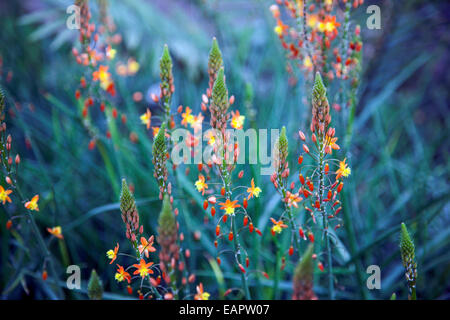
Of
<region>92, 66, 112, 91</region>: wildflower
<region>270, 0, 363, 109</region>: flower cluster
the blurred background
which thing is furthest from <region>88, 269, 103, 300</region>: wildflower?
<region>270, 0, 363, 109</region>: flower cluster

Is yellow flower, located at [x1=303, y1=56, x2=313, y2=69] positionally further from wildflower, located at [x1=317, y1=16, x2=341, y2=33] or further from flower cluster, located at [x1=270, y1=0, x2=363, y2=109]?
wildflower, located at [x1=317, y1=16, x2=341, y2=33]

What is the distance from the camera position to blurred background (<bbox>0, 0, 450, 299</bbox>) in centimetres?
192

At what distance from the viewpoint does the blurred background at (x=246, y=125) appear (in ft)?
6.29

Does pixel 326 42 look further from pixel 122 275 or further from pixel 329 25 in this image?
pixel 122 275

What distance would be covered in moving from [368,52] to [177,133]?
2.57 m

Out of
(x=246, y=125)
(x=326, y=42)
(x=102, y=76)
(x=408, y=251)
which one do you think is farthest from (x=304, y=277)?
(x=246, y=125)

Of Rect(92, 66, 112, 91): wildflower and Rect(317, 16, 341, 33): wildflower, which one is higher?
Rect(317, 16, 341, 33): wildflower

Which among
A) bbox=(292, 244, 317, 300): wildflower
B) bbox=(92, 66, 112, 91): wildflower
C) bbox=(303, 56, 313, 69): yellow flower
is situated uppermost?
bbox=(303, 56, 313, 69): yellow flower

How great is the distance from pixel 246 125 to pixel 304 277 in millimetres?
1359

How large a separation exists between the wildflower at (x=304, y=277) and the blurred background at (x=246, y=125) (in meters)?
0.58

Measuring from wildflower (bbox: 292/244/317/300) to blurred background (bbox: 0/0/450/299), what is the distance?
58 centimetres

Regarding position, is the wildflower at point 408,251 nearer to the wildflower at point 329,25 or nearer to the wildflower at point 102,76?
the wildflower at point 329,25

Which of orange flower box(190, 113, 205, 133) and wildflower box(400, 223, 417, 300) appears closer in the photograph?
wildflower box(400, 223, 417, 300)

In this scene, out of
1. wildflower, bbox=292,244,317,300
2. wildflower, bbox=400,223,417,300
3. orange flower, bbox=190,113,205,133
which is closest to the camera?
wildflower, bbox=292,244,317,300
